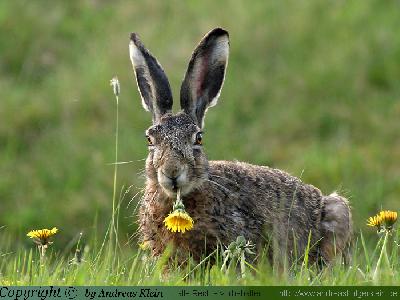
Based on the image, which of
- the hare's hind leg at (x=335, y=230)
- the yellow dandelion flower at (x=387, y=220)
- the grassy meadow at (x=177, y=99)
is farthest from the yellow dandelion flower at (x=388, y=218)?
the grassy meadow at (x=177, y=99)

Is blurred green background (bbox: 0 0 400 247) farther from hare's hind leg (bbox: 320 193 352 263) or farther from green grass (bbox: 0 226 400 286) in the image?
green grass (bbox: 0 226 400 286)

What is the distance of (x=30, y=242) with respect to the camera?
11953 mm

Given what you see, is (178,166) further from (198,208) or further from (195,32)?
(195,32)

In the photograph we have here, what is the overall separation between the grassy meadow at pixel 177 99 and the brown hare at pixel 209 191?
3150 mm

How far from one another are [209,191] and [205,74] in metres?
1.03

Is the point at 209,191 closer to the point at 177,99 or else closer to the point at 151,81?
the point at 151,81

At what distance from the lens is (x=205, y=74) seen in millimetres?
7953

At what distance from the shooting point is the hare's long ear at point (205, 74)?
306 inches

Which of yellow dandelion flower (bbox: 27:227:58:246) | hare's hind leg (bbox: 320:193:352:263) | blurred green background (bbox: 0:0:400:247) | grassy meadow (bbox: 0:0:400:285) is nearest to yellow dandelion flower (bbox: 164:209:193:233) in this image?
yellow dandelion flower (bbox: 27:227:58:246)

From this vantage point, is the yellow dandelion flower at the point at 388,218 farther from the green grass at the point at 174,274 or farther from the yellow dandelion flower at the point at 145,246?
the yellow dandelion flower at the point at 145,246

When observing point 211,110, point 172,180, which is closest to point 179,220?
point 172,180

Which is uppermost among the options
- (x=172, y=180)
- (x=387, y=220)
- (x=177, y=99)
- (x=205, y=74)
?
(x=177, y=99)

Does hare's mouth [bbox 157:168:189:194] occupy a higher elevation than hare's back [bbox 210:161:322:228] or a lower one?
lower

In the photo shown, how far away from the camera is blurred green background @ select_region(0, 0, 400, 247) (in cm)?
1311
